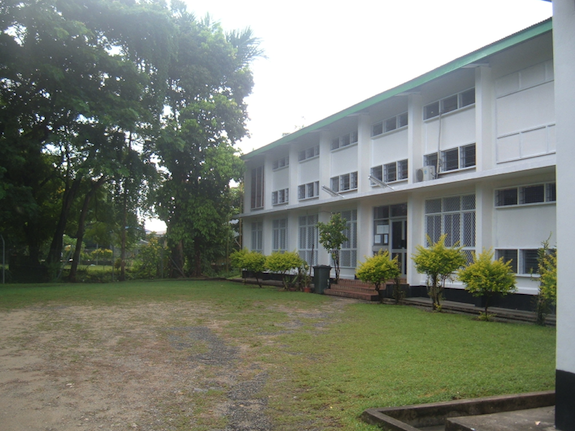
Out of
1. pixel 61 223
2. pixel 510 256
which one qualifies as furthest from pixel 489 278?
pixel 61 223

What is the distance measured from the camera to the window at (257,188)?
102 ft

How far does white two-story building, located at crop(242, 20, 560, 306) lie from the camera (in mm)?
13945

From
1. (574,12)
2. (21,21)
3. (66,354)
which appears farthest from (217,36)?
(574,12)

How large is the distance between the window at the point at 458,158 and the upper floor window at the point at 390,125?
8.45 ft

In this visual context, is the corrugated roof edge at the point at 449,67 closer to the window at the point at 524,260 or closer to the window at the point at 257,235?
the window at the point at 524,260

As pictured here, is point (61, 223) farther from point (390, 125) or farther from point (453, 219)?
point (453, 219)

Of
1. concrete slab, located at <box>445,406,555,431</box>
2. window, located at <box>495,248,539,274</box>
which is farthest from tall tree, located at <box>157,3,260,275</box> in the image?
concrete slab, located at <box>445,406,555,431</box>

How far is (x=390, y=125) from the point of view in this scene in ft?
65.8

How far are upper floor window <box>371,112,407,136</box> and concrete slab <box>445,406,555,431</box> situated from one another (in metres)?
15.1

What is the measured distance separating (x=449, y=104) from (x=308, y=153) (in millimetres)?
10146

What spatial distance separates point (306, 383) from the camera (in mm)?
6664

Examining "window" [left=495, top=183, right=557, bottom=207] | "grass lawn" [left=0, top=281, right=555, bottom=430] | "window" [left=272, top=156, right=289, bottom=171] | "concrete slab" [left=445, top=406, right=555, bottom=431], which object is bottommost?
"grass lawn" [left=0, top=281, right=555, bottom=430]

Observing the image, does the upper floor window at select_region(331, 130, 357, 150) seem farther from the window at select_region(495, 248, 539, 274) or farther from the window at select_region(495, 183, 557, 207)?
the window at select_region(495, 248, 539, 274)

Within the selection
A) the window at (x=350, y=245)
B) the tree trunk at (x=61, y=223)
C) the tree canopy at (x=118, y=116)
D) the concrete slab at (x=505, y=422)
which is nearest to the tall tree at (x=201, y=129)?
the tree canopy at (x=118, y=116)
